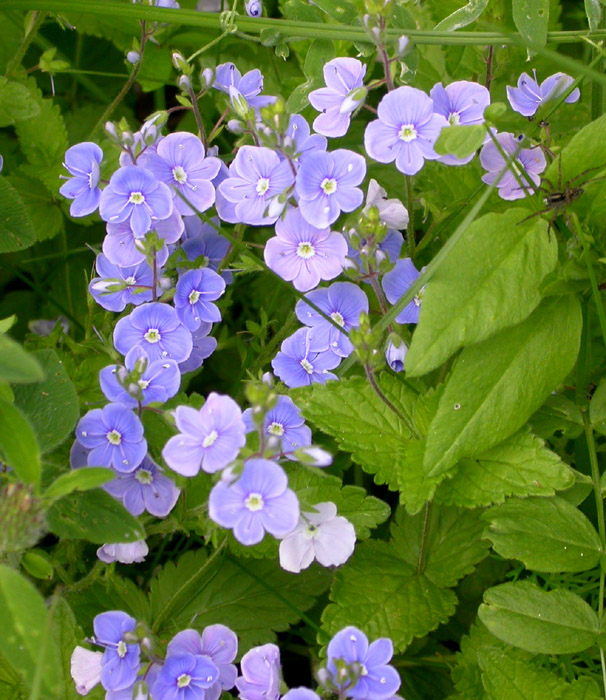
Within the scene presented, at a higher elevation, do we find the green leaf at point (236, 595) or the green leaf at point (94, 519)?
the green leaf at point (94, 519)

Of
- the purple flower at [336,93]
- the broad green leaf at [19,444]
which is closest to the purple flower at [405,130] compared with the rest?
the purple flower at [336,93]

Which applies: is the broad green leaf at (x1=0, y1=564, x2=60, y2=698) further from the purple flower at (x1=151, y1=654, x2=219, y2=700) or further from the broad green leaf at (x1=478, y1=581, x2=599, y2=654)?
the broad green leaf at (x1=478, y1=581, x2=599, y2=654)

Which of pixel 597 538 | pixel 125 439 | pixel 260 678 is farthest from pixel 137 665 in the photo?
pixel 597 538

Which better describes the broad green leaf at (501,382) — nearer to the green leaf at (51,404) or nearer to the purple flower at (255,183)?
the purple flower at (255,183)

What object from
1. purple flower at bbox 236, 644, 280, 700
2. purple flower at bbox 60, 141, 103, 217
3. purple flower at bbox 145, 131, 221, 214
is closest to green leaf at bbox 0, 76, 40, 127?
purple flower at bbox 60, 141, 103, 217

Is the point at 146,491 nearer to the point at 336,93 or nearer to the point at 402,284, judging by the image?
the point at 402,284

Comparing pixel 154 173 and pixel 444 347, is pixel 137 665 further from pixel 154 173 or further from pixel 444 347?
pixel 154 173
